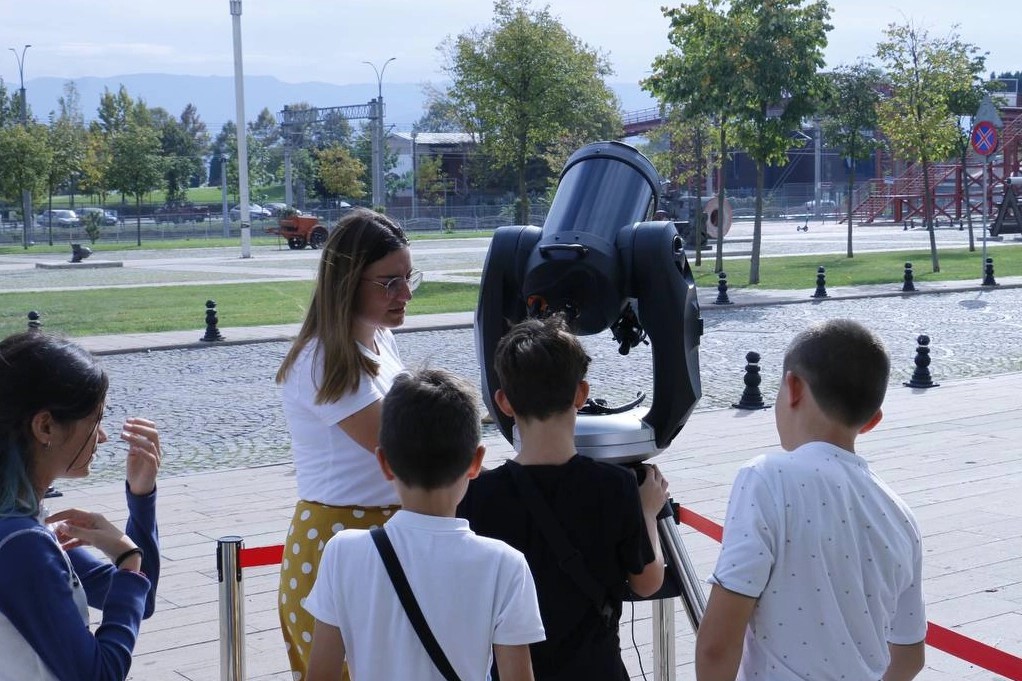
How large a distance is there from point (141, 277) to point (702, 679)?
2967 cm

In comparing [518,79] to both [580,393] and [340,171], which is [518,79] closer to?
[580,393]

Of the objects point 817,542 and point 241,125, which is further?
point 241,125

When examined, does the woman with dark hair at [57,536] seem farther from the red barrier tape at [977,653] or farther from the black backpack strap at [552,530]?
the red barrier tape at [977,653]

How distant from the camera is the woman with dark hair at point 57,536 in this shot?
7.22ft

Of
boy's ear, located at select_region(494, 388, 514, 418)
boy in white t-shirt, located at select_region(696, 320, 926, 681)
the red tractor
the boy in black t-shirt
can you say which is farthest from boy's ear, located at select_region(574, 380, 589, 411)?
the red tractor

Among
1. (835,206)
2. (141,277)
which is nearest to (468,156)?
(835,206)

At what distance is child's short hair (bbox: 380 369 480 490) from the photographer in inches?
95.0

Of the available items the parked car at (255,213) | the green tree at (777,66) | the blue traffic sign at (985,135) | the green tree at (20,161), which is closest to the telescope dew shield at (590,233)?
the green tree at (777,66)

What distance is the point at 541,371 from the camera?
266cm

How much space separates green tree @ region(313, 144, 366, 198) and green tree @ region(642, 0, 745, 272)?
5337 cm

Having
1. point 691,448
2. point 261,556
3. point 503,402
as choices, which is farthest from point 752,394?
point 503,402

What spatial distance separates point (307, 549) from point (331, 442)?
29 centimetres

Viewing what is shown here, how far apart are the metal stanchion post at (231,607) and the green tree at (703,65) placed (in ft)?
70.0

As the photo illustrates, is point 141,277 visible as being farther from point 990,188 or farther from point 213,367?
point 990,188
